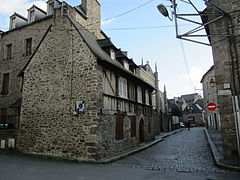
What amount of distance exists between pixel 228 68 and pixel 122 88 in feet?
18.7

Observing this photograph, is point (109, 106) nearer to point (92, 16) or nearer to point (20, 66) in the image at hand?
point (92, 16)

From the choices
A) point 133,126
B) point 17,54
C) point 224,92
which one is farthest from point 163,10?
point 17,54

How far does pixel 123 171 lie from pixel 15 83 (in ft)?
43.1

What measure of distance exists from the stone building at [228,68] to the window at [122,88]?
5.16 metres

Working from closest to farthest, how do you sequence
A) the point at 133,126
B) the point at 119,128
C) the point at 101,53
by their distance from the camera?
the point at 119,128, the point at 101,53, the point at 133,126

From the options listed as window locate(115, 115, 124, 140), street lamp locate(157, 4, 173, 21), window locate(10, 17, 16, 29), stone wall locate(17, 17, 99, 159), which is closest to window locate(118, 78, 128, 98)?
window locate(115, 115, 124, 140)

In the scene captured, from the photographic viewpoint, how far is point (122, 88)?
1128 centimetres

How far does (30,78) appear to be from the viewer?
1098 centimetres

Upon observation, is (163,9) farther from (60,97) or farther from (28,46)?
(28,46)

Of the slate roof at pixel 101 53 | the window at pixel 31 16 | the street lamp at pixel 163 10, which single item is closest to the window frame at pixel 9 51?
the window at pixel 31 16

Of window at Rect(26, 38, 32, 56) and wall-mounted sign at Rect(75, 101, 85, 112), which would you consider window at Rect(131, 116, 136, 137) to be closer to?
wall-mounted sign at Rect(75, 101, 85, 112)

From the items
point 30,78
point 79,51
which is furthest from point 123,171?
point 30,78

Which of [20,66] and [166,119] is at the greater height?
[20,66]

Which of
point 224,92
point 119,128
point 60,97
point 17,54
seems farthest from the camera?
point 17,54
